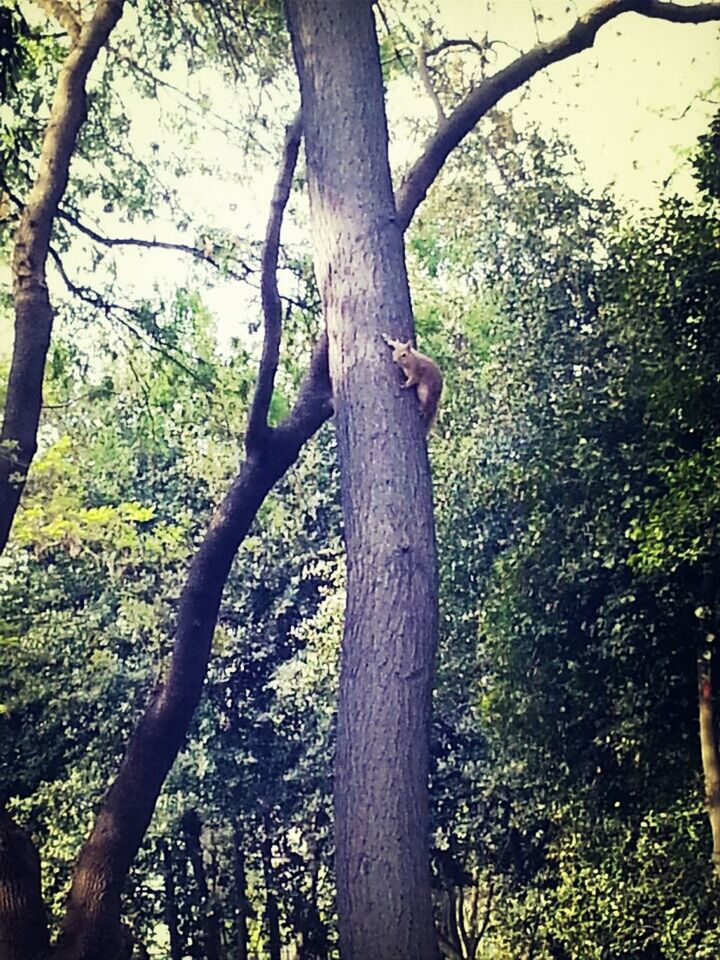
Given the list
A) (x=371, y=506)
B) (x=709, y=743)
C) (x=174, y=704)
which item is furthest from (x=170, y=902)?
(x=709, y=743)

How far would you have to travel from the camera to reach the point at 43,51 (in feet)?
9.05

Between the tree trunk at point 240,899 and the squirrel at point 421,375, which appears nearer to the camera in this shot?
the squirrel at point 421,375

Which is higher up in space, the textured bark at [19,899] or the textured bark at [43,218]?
the textured bark at [43,218]

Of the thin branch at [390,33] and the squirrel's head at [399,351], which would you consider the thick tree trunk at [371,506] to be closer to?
the squirrel's head at [399,351]

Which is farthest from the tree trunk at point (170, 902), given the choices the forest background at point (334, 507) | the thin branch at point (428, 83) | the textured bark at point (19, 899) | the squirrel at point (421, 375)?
the thin branch at point (428, 83)

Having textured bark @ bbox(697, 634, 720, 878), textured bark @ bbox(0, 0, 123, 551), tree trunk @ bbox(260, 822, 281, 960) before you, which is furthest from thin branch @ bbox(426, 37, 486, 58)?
tree trunk @ bbox(260, 822, 281, 960)

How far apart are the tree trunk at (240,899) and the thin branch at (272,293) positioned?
1.02 m

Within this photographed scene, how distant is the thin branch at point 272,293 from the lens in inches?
106

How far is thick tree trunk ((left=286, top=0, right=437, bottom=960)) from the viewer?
1940 mm

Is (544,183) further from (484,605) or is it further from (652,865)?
(652,865)

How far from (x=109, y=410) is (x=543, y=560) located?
1.22 metres

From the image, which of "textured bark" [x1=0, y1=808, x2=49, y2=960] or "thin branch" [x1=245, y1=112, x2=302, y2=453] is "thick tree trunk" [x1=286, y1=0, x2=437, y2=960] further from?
"textured bark" [x1=0, y1=808, x2=49, y2=960]

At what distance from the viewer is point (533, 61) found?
8.93 feet

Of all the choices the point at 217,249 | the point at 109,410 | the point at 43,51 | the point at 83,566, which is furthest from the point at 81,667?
the point at 43,51
